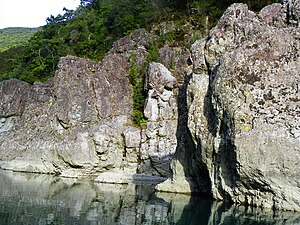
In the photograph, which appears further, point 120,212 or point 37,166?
point 37,166

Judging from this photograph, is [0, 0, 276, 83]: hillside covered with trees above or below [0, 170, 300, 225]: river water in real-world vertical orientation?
above

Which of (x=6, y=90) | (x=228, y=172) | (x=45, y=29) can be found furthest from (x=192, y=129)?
(x=45, y=29)

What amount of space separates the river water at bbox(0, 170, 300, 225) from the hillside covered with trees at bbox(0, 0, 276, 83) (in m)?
23.2

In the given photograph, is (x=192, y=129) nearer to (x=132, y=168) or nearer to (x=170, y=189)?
(x=170, y=189)

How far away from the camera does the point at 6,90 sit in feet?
152

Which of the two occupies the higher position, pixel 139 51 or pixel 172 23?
pixel 172 23

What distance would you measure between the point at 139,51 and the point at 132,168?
13875 mm

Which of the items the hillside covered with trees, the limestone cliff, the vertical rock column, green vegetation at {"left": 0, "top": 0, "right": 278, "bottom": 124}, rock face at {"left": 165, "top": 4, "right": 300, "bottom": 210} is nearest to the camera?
rock face at {"left": 165, "top": 4, "right": 300, "bottom": 210}

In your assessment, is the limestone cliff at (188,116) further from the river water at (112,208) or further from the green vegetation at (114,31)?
the green vegetation at (114,31)

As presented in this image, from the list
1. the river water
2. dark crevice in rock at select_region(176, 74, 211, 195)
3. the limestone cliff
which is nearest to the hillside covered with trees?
the limestone cliff

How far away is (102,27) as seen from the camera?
5366cm

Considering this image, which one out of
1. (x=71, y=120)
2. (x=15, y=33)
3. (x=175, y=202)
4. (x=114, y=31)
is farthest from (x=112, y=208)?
(x=15, y=33)

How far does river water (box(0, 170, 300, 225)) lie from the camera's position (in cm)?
1736

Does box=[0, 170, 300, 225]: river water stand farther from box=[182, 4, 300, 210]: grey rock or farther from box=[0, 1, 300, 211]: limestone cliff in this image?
box=[0, 1, 300, 211]: limestone cliff
